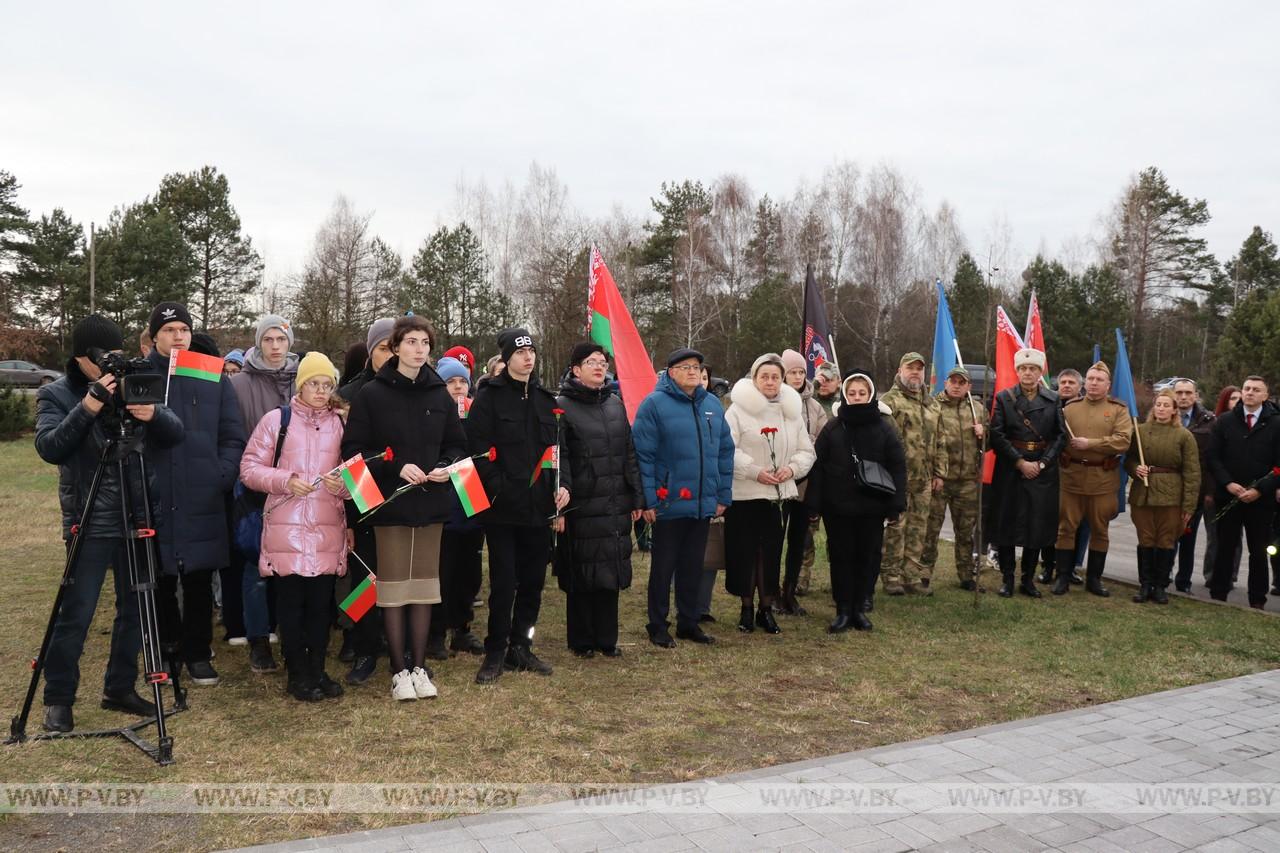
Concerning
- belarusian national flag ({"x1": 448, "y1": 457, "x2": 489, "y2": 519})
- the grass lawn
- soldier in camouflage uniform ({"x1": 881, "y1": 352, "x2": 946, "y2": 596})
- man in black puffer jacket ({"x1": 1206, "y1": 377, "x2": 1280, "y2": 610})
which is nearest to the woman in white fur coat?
the grass lawn

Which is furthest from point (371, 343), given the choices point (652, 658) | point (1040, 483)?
point (1040, 483)

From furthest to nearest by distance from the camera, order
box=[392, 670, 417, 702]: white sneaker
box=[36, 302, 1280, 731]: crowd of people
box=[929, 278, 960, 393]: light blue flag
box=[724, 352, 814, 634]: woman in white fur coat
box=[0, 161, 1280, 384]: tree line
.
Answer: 1. box=[0, 161, 1280, 384]: tree line
2. box=[929, 278, 960, 393]: light blue flag
3. box=[724, 352, 814, 634]: woman in white fur coat
4. box=[392, 670, 417, 702]: white sneaker
5. box=[36, 302, 1280, 731]: crowd of people

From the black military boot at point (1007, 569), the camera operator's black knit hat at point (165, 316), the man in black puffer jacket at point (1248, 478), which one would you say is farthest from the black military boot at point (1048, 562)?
the camera operator's black knit hat at point (165, 316)

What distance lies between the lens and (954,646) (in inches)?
264

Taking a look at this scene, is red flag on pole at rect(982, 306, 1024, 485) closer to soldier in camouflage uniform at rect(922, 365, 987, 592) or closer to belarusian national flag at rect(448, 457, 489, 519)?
soldier in camouflage uniform at rect(922, 365, 987, 592)

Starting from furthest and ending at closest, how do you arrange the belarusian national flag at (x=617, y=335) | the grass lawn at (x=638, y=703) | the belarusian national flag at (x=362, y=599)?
the belarusian national flag at (x=617, y=335), the belarusian national flag at (x=362, y=599), the grass lawn at (x=638, y=703)

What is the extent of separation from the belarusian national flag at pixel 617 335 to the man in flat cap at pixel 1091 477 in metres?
4.15

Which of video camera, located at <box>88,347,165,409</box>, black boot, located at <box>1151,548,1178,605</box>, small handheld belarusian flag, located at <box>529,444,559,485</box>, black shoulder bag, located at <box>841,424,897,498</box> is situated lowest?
black boot, located at <box>1151,548,1178,605</box>

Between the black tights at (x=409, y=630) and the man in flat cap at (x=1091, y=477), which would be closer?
the black tights at (x=409, y=630)

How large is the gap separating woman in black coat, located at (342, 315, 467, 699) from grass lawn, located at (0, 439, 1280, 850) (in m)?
0.40

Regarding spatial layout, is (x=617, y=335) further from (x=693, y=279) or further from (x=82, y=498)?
(x=693, y=279)

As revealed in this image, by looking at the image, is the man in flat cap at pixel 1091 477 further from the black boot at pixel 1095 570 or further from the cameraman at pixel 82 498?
the cameraman at pixel 82 498

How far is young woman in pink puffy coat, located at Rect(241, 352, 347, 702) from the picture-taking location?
5031 mm

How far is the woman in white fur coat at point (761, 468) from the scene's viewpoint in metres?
6.81
